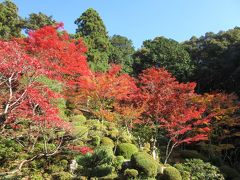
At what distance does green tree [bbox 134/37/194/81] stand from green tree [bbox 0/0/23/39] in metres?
12.7

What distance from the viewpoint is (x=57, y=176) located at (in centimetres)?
1274

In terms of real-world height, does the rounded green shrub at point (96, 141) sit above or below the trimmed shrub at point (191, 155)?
above

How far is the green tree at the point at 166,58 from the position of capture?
29.4 meters

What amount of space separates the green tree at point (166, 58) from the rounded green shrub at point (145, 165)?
55.9ft

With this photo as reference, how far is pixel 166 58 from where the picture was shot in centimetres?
3000

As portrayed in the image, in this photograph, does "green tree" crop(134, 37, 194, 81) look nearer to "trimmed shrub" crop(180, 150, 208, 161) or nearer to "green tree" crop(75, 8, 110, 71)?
"green tree" crop(75, 8, 110, 71)

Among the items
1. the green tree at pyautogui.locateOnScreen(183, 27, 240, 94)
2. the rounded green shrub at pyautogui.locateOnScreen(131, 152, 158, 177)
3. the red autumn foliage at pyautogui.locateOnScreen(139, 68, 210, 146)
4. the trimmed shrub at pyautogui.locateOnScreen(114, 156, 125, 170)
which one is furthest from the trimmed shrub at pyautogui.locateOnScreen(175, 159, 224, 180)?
the green tree at pyautogui.locateOnScreen(183, 27, 240, 94)

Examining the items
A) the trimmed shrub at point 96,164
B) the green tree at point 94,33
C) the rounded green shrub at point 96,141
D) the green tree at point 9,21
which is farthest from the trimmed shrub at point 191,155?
the green tree at point 9,21

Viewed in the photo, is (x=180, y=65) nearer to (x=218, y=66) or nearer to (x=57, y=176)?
(x=218, y=66)

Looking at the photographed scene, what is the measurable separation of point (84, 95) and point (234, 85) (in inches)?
597

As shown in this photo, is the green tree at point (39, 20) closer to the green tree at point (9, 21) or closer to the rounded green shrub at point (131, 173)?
the green tree at point (9, 21)

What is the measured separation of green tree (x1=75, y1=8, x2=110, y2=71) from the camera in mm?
27484

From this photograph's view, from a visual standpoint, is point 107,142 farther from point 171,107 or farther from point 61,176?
point 171,107

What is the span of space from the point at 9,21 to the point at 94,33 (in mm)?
8221
